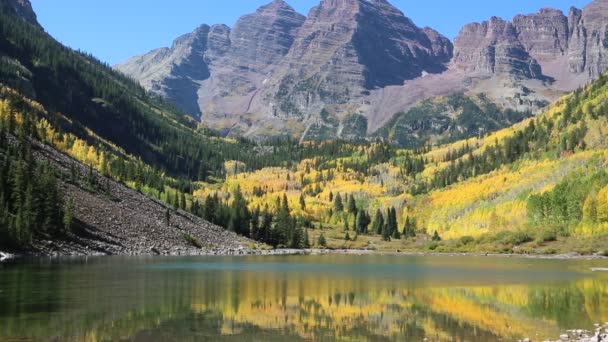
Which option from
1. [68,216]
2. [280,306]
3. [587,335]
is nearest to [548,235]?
[68,216]

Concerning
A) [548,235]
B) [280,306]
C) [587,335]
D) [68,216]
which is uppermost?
[68,216]

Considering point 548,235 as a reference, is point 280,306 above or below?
below

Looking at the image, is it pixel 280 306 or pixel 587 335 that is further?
pixel 280 306

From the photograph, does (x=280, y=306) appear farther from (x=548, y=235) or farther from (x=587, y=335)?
(x=548, y=235)

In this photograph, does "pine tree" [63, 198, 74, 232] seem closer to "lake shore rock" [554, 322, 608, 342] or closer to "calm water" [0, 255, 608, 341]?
"calm water" [0, 255, 608, 341]

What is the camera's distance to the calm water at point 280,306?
41.9 m

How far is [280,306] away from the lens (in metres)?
55.6

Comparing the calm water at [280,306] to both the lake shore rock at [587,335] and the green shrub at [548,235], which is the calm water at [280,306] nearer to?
the lake shore rock at [587,335]

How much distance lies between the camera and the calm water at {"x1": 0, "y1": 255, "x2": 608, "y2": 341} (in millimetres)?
41928

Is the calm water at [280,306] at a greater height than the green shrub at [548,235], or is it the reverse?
the green shrub at [548,235]

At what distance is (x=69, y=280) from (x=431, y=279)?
44.2 m

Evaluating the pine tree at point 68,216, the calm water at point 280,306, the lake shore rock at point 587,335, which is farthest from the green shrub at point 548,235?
the lake shore rock at point 587,335

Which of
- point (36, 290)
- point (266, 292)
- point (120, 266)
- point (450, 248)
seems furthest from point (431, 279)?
point (450, 248)

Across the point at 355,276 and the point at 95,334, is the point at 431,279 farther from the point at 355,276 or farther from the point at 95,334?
the point at 95,334
